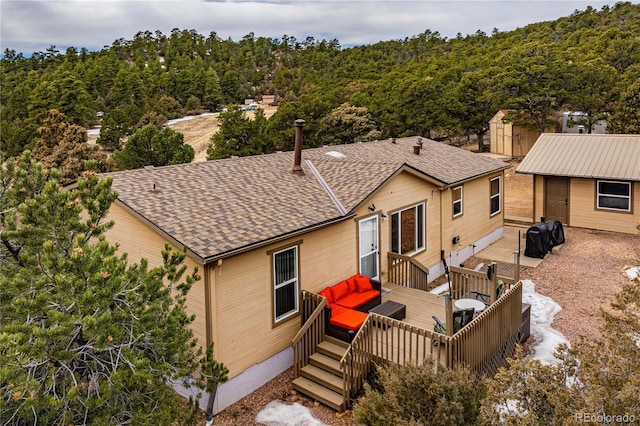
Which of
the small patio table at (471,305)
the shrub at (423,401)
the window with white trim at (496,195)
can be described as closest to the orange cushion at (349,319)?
the small patio table at (471,305)

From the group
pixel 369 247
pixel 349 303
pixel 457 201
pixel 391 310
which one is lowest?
pixel 391 310

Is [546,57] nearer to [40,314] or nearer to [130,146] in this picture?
[130,146]

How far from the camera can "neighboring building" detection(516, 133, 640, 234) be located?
19230 mm

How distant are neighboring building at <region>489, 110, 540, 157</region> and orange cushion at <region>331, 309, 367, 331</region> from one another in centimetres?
3067

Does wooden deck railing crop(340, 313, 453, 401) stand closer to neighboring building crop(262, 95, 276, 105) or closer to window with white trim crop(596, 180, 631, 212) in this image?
window with white trim crop(596, 180, 631, 212)

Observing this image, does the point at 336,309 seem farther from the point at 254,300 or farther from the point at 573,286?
the point at 573,286

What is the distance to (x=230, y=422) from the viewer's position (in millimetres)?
8156

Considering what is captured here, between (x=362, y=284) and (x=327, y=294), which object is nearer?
(x=327, y=294)

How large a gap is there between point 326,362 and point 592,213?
53.1 feet

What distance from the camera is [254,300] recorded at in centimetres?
910

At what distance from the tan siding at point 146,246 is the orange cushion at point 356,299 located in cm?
324

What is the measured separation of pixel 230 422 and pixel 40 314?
4664mm

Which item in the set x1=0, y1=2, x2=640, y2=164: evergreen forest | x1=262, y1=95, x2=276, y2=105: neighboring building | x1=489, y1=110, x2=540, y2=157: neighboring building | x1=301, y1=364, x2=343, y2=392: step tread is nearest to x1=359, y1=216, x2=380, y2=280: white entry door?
x1=301, y1=364, x2=343, y2=392: step tread

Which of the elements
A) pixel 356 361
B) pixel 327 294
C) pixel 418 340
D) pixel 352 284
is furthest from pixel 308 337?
Answer: pixel 418 340
